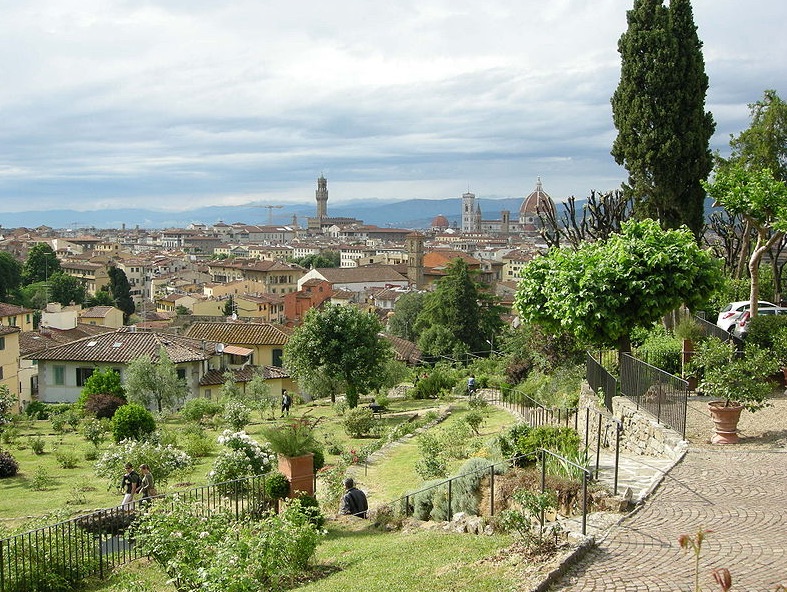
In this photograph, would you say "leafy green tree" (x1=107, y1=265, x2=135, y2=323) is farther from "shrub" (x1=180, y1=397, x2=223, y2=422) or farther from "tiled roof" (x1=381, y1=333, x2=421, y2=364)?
"shrub" (x1=180, y1=397, x2=223, y2=422)

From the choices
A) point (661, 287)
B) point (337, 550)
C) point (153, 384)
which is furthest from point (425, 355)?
point (337, 550)

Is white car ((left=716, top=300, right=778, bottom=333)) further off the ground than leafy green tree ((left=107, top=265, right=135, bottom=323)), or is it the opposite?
white car ((left=716, top=300, right=778, bottom=333))

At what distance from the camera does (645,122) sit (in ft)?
83.4

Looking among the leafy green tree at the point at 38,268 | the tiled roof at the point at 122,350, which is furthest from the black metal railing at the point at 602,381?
the leafy green tree at the point at 38,268

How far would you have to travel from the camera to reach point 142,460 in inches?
621

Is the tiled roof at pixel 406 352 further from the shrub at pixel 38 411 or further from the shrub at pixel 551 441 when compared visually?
the shrub at pixel 551 441

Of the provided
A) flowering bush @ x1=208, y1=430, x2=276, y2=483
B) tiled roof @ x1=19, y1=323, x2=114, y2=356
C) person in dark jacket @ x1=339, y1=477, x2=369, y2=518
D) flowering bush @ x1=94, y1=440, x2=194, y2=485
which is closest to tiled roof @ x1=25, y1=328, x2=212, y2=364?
tiled roof @ x1=19, y1=323, x2=114, y2=356

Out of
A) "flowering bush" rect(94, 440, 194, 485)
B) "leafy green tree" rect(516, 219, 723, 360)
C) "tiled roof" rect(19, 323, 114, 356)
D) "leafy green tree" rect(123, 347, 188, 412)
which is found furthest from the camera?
"tiled roof" rect(19, 323, 114, 356)

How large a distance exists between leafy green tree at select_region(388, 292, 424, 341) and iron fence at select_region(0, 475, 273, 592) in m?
63.4

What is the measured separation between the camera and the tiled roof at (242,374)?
137 feet

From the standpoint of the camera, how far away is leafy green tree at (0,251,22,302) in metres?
97.0

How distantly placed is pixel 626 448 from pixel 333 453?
29.3 feet

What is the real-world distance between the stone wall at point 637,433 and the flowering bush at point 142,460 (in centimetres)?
841

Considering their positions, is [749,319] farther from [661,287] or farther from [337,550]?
[337,550]
